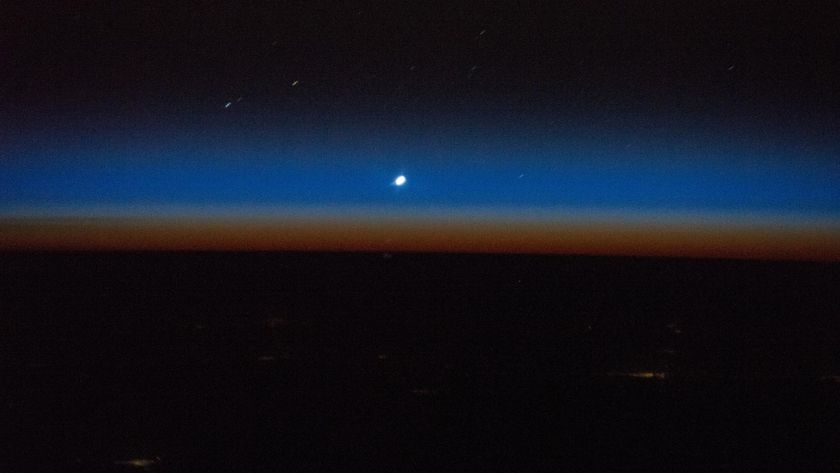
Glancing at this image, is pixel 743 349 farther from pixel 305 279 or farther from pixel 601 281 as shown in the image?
pixel 305 279

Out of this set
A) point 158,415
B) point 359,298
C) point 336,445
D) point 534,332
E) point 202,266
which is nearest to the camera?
point 336,445

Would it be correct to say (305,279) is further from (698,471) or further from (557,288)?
(698,471)

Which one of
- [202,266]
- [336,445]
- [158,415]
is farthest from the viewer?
[202,266]

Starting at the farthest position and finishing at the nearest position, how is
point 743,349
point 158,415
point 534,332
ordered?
1. point 534,332
2. point 743,349
3. point 158,415

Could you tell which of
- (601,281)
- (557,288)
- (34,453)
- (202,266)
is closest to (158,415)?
(34,453)

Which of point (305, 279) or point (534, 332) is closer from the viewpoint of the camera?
point (534, 332)

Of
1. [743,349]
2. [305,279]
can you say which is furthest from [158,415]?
[305,279]
